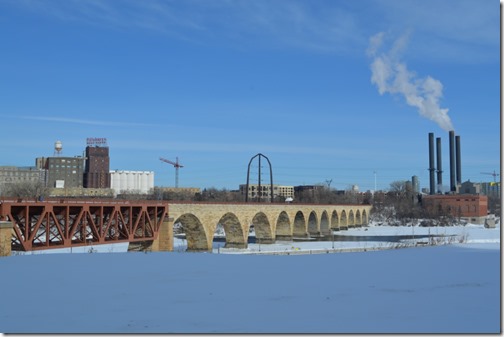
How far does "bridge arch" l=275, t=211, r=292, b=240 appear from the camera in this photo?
242 ft

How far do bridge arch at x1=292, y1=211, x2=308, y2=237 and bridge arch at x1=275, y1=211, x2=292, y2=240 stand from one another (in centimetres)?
668

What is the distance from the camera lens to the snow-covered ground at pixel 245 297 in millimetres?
9945

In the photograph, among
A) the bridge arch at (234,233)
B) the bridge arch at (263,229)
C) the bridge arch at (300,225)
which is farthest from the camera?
the bridge arch at (300,225)

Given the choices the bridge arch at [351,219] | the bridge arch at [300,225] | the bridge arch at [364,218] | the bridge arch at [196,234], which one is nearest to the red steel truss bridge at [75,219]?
the bridge arch at [196,234]

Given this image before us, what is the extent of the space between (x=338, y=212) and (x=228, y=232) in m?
47.1

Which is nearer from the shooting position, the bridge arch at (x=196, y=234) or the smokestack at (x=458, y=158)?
the bridge arch at (x=196, y=234)

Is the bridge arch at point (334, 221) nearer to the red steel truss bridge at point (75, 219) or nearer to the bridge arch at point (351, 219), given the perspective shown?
the bridge arch at point (351, 219)

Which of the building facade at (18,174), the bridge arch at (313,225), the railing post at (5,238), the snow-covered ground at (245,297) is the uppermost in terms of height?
the building facade at (18,174)

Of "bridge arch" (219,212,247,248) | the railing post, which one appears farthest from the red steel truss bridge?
"bridge arch" (219,212,247,248)

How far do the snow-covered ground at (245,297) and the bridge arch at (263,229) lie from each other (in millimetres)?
45108

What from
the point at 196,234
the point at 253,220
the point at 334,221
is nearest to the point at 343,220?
the point at 334,221

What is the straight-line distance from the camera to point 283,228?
74500 millimetres

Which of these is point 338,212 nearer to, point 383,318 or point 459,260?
point 459,260

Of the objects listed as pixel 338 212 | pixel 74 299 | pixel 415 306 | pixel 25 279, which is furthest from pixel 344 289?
pixel 338 212
